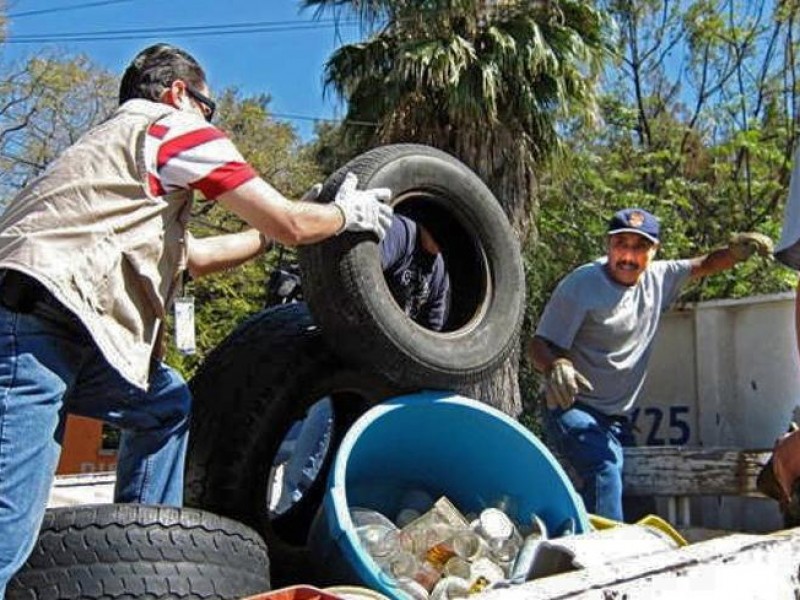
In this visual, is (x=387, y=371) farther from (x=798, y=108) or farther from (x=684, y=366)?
(x=798, y=108)

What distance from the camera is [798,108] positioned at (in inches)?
699

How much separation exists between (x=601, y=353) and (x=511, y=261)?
1.16m

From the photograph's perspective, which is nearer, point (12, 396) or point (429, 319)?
point (12, 396)

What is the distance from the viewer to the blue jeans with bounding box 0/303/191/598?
2338 millimetres

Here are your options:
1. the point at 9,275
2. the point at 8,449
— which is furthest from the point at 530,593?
the point at 9,275

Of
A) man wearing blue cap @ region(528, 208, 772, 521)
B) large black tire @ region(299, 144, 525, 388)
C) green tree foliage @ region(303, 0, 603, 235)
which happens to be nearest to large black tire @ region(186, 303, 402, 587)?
large black tire @ region(299, 144, 525, 388)

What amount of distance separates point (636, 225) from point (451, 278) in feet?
4.15

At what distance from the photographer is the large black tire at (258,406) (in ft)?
10.4

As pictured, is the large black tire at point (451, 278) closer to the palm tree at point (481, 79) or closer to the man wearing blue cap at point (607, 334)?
the man wearing blue cap at point (607, 334)

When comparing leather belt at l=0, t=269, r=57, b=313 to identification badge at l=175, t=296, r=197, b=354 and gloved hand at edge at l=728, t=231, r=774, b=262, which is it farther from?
identification badge at l=175, t=296, r=197, b=354

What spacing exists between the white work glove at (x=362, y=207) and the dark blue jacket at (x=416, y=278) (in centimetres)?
54

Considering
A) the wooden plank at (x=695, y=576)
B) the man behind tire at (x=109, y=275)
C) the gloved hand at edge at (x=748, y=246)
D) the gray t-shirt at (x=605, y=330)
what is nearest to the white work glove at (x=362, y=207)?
the man behind tire at (x=109, y=275)

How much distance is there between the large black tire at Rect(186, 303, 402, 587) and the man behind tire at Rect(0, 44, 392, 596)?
31 centimetres

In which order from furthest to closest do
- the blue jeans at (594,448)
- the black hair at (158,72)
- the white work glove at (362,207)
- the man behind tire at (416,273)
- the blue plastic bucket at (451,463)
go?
the blue jeans at (594,448)
the man behind tire at (416,273)
the blue plastic bucket at (451,463)
the white work glove at (362,207)
the black hair at (158,72)
